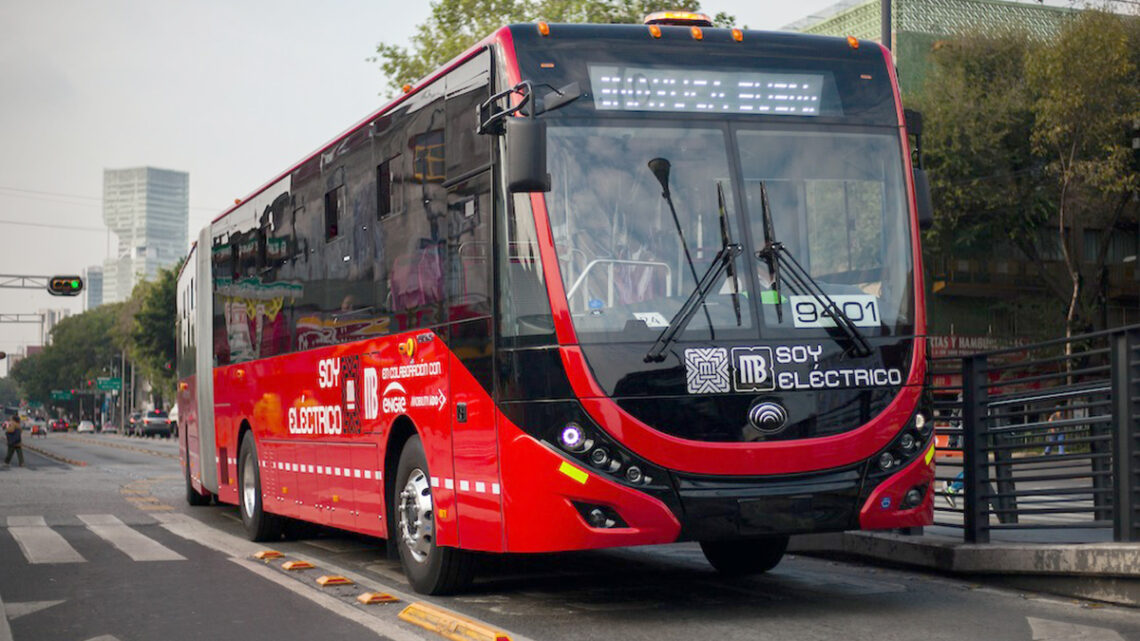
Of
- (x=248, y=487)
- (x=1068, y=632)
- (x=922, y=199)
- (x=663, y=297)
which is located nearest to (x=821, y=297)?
(x=663, y=297)

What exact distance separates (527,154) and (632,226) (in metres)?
0.79

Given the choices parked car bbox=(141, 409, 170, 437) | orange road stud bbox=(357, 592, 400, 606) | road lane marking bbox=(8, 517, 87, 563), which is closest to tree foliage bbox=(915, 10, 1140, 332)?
road lane marking bbox=(8, 517, 87, 563)

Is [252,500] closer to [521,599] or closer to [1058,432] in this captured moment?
[521,599]

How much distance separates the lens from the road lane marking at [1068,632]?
7723 mm

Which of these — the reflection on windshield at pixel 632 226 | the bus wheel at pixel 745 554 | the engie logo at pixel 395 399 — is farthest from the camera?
the bus wheel at pixel 745 554

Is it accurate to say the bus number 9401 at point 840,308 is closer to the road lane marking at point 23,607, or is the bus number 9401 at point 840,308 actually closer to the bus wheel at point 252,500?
the road lane marking at point 23,607

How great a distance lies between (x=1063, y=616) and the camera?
8.56 m

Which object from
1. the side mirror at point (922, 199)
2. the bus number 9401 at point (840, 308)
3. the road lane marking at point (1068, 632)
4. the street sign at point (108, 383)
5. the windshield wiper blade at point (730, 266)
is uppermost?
the street sign at point (108, 383)

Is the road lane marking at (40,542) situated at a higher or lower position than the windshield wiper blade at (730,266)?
lower

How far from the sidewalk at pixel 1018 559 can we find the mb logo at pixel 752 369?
2.41 meters

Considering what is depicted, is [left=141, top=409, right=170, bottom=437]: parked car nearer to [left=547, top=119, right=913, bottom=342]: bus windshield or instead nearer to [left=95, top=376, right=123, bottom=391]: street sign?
[left=95, top=376, right=123, bottom=391]: street sign

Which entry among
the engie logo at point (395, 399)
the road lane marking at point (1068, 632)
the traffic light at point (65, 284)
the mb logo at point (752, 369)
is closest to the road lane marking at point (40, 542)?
the engie logo at point (395, 399)

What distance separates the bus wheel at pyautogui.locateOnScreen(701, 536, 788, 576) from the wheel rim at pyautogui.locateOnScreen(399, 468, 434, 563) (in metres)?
2.11

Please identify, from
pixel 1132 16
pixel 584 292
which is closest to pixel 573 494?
pixel 584 292
